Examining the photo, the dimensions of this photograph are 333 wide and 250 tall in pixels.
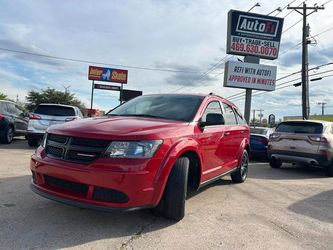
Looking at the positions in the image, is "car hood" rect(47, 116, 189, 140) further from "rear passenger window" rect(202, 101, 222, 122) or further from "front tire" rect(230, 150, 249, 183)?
"front tire" rect(230, 150, 249, 183)

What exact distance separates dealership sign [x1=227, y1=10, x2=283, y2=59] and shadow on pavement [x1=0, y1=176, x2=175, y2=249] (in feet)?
55.0

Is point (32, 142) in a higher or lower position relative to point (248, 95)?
lower

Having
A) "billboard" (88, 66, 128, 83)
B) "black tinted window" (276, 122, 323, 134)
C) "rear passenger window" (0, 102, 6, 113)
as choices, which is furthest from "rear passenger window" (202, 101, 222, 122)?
"billboard" (88, 66, 128, 83)

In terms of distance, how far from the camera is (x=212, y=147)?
5785mm

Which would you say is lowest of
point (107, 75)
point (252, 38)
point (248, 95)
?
point (248, 95)

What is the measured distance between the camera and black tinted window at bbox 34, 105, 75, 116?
12812 millimetres

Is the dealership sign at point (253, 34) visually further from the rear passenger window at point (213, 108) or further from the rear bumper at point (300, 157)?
the rear passenger window at point (213, 108)

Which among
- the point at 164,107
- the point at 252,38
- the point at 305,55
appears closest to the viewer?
the point at 164,107

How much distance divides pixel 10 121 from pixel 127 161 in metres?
10.8

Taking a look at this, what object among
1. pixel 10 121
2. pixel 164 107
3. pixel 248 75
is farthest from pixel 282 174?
pixel 248 75

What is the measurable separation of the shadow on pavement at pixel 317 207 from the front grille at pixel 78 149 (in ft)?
11.3

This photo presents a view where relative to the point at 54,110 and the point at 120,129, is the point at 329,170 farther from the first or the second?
the point at 54,110

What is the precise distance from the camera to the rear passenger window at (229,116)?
22.6 feet

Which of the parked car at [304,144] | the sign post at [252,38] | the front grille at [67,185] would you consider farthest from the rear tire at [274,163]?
the sign post at [252,38]
